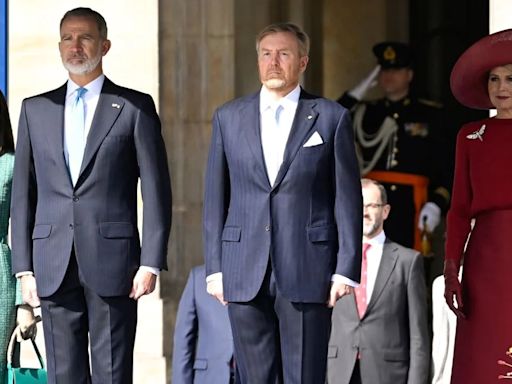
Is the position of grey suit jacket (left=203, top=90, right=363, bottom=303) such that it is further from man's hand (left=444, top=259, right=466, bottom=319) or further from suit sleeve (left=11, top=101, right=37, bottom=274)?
suit sleeve (left=11, top=101, right=37, bottom=274)

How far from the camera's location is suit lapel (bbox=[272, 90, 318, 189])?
319 inches

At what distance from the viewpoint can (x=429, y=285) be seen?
12.6m

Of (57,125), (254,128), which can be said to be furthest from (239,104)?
(57,125)

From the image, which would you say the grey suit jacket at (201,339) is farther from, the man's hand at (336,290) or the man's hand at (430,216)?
the man's hand at (430,216)

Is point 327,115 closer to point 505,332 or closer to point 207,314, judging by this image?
point 505,332

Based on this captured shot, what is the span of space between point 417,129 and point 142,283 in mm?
4452

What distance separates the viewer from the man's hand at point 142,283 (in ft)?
27.2

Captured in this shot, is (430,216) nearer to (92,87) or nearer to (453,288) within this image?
(453,288)

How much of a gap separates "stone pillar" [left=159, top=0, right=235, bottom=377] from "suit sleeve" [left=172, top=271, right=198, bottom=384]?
1.58 metres

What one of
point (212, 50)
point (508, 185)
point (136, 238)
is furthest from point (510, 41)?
point (212, 50)

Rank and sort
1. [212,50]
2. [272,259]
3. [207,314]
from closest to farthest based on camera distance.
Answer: [272,259]
[207,314]
[212,50]

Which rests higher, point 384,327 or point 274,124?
point 274,124

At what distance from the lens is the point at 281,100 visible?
8195mm

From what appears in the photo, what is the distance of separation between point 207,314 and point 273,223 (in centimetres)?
180
